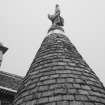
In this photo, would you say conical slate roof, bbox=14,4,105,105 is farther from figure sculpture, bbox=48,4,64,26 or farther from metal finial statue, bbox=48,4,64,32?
figure sculpture, bbox=48,4,64,26

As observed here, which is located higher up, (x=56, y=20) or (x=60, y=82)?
(x=56, y=20)

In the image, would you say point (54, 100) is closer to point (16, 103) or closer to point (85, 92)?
point (85, 92)

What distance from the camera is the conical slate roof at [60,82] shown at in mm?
4637

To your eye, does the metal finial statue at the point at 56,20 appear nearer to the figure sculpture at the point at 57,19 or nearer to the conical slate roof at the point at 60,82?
the figure sculpture at the point at 57,19

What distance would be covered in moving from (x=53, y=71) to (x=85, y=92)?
102 centimetres

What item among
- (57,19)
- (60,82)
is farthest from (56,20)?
(60,82)

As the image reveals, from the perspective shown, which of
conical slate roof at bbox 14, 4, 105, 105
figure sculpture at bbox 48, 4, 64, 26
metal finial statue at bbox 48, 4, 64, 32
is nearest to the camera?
conical slate roof at bbox 14, 4, 105, 105

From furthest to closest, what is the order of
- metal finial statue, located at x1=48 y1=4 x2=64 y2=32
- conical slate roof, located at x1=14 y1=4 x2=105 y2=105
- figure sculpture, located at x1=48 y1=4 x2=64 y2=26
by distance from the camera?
1. figure sculpture, located at x1=48 y1=4 x2=64 y2=26
2. metal finial statue, located at x1=48 y1=4 x2=64 y2=32
3. conical slate roof, located at x1=14 y1=4 x2=105 y2=105

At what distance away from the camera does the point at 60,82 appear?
5047 millimetres

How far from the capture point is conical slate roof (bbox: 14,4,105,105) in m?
Answer: 4.64

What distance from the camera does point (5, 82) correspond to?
13523 millimetres

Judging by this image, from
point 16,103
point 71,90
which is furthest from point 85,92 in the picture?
point 16,103

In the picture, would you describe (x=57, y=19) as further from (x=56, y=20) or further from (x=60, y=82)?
(x=60, y=82)

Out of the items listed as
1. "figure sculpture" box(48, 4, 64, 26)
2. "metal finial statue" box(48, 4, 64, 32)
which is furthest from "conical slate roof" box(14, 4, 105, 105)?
"figure sculpture" box(48, 4, 64, 26)
